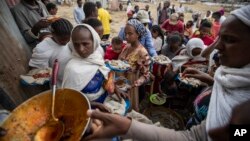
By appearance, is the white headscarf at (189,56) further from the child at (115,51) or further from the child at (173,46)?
the child at (115,51)

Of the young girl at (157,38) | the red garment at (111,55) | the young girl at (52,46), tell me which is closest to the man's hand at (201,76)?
the young girl at (52,46)

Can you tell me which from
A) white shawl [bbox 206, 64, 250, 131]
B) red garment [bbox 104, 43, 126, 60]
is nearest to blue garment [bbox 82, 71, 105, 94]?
white shawl [bbox 206, 64, 250, 131]

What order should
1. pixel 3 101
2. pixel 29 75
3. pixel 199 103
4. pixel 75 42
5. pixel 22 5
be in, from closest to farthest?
pixel 199 103
pixel 75 42
pixel 3 101
pixel 29 75
pixel 22 5

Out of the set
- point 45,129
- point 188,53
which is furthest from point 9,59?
point 188,53

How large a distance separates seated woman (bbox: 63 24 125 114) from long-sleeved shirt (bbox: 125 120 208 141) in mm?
684

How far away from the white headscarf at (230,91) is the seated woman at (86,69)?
91 centimetres

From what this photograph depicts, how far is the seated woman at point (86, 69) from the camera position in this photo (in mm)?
1854

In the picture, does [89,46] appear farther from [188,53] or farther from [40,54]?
[188,53]

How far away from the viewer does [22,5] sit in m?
2.84

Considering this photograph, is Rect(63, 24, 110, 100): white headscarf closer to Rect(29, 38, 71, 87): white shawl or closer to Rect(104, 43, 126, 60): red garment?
Rect(29, 38, 71, 87): white shawl

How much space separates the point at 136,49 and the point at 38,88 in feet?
4.47

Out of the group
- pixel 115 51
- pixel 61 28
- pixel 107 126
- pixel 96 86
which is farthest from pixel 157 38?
pixel 107 126

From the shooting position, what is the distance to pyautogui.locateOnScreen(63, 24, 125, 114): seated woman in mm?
1854

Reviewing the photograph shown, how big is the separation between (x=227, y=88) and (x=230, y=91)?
0.11 ft
